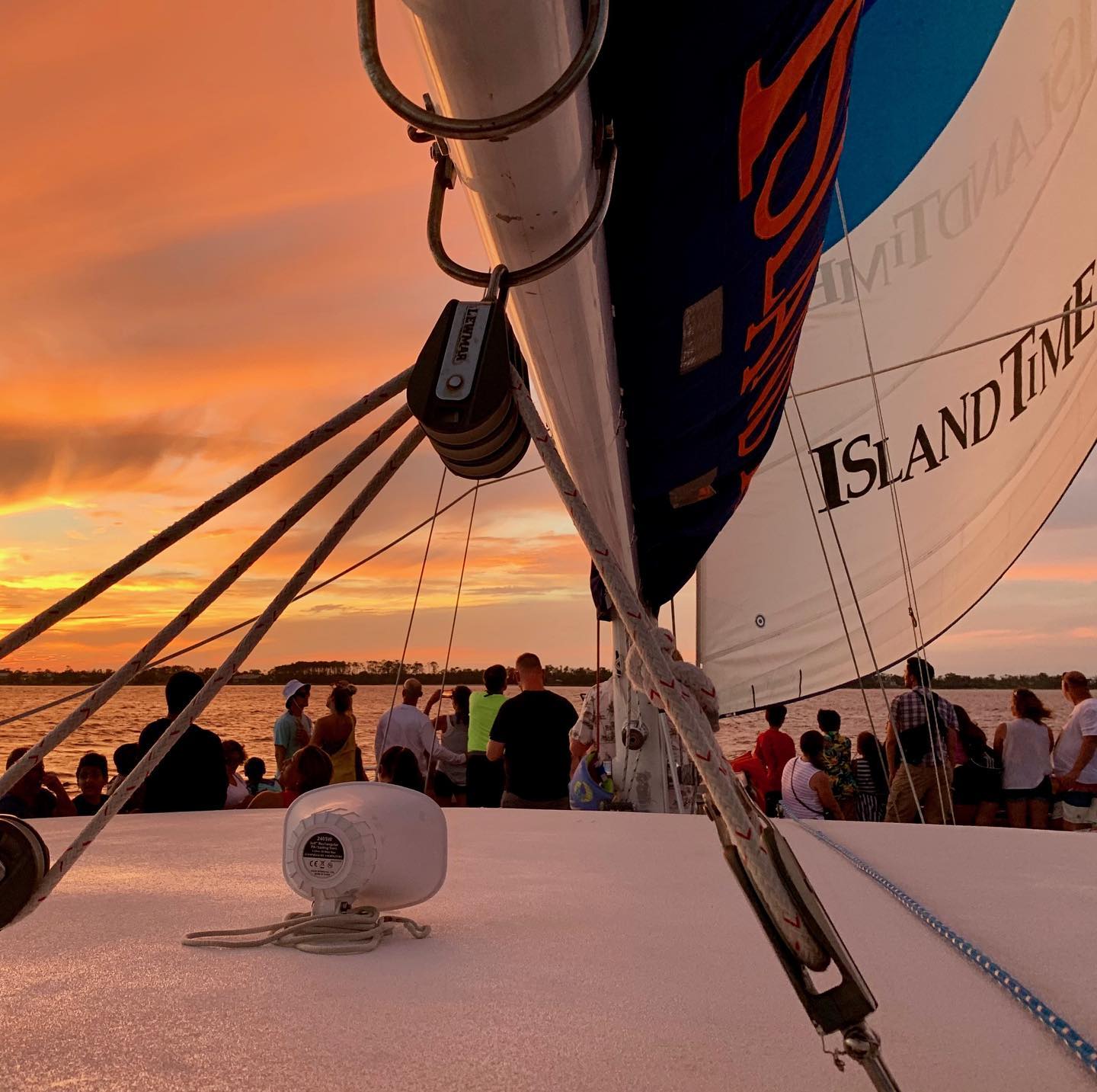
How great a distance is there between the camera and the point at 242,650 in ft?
3.85

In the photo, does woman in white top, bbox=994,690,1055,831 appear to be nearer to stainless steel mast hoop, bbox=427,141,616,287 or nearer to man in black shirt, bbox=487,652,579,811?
man in black shirt, bbox=487,652,579,811

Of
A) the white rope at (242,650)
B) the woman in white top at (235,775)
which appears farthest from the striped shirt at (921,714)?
the white rope at (242,650)

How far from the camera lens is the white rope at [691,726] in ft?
2.51

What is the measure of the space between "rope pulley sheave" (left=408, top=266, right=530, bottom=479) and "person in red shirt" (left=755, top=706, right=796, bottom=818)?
4.89 m

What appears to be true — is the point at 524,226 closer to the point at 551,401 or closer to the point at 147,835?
the point at 551,401

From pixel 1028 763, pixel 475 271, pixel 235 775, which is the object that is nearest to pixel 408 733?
pixel 235 775

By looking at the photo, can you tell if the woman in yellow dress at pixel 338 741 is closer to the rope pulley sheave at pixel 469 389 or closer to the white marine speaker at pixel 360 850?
the white marine speaker at pixel 360 850

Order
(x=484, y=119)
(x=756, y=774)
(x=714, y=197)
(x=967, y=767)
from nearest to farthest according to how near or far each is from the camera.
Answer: (x=484, y=119) < (x=714, y=197) < (x=967, y=767) < (x=756, y=774)

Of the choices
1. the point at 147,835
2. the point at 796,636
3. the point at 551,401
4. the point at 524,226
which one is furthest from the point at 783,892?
the point at 796,636

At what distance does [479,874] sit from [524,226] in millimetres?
1294

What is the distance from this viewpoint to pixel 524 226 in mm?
965

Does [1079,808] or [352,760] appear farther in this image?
[1079,808]

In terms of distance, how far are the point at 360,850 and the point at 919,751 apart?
382 centimetres

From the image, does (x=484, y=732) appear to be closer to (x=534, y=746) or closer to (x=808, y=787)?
(x=534, y=746)
